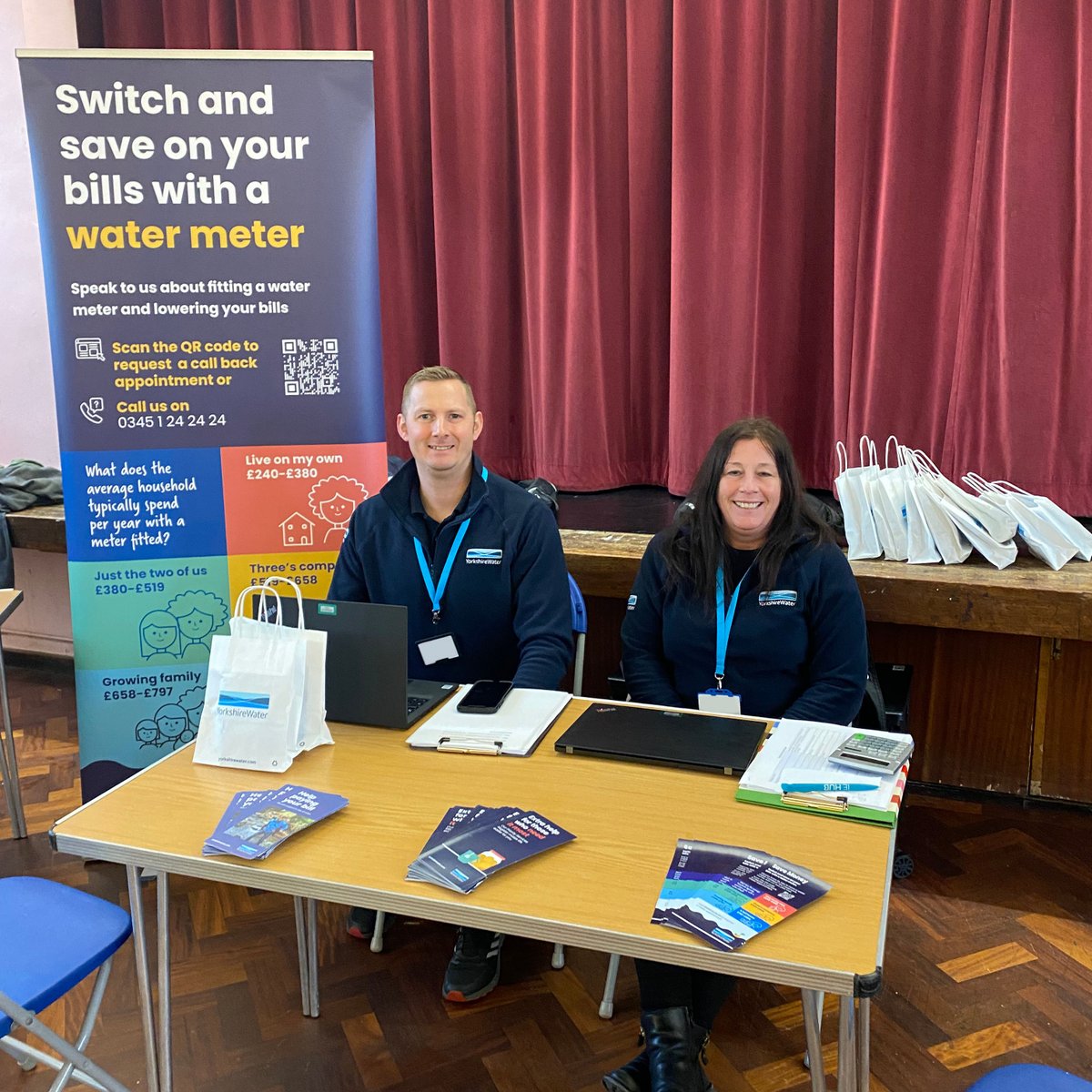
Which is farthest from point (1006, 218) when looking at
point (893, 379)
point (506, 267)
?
point (506, 267)

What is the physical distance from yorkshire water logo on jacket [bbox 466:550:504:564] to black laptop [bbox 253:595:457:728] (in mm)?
489

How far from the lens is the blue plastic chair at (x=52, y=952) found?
Result: 138cm

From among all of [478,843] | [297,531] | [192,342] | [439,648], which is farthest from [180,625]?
[478,843]

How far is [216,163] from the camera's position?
2455mm

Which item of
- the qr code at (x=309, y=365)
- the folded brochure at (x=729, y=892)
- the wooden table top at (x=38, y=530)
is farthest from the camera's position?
the wooden table top at (x=38, y=530)

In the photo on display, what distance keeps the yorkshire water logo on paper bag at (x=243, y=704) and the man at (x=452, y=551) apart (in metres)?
0.62

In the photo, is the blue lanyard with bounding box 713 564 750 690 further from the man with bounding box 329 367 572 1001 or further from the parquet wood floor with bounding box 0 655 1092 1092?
the parquet wood floor with bounding box 0 655 1092 1092

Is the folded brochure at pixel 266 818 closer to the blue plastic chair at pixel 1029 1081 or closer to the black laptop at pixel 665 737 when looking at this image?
the black laptop at pixel 665 737

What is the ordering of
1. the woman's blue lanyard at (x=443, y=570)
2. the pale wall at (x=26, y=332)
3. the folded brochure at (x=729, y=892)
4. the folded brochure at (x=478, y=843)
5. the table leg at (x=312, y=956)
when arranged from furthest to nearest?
the pale wall at (x=26, y=332) → the woman's blue lanyard at (x=443, y=570) → the table leg at (x=312, y=956) → the folded brochure at (x=478, y=843) → the folded brochure at (x=729, y=892)

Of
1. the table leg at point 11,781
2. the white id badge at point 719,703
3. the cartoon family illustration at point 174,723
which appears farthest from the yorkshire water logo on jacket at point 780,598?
the table leg at point 11,781

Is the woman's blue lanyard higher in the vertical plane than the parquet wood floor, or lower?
higher

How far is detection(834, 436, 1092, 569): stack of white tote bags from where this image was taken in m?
2.68

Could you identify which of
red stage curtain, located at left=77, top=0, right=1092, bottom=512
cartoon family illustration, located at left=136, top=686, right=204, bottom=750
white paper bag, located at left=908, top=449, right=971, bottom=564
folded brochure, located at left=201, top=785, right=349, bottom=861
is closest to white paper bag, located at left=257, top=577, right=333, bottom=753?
folded brochure, located at left=201, top=785, right=349, bottom=861

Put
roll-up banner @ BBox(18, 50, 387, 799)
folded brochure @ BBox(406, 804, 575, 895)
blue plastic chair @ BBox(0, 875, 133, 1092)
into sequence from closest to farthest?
folded brochure @ BBox(406, 804, 575, 895) → blue plastic chair @ BBox(0, 875, 133, 1092) → roll-up banner @ BBox(18, 50, 387, 799)
